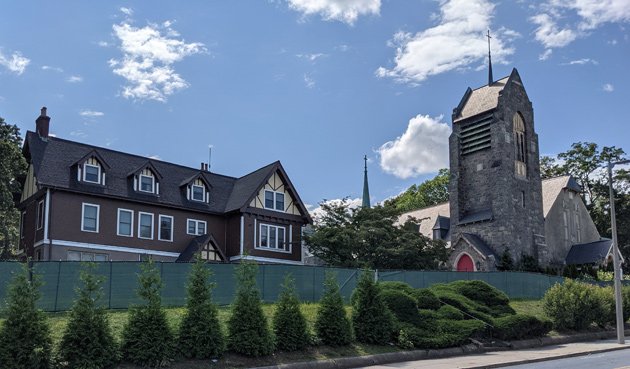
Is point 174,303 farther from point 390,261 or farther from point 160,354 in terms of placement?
point 390,261

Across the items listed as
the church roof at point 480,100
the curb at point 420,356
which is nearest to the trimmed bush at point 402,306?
the curb at point 420,356

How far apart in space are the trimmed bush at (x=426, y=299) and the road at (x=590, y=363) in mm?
4538

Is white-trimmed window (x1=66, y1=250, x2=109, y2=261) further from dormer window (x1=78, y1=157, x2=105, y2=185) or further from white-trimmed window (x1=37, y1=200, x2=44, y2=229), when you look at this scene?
dormer window (x1=78, y1=157, x2=105, y2=185)

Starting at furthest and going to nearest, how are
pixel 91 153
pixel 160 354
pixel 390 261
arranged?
1. pixel 390 261
2. pixel 91 153
3. pixel 160 354

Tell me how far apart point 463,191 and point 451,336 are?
96.6ft

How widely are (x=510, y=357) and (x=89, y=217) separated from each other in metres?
24.2

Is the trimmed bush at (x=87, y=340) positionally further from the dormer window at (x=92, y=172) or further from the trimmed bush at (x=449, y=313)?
the dormer window at (x=92, y=172)

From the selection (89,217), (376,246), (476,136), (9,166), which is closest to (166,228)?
(89,217)

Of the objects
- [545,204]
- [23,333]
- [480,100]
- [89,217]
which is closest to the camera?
[23,333]

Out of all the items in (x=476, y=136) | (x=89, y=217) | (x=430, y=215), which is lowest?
(x=89, y=217)

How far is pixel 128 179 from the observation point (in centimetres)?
3884

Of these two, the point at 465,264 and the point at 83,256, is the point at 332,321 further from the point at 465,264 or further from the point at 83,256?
the point at 465,264

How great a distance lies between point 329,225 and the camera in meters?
44.1

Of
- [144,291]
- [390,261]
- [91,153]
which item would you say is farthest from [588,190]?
[144,291]
